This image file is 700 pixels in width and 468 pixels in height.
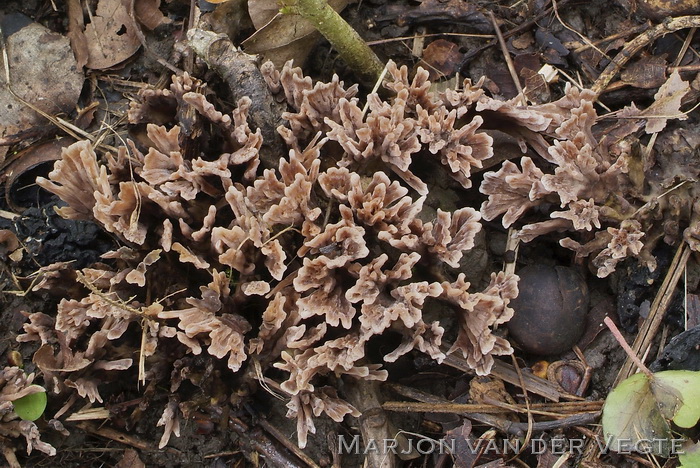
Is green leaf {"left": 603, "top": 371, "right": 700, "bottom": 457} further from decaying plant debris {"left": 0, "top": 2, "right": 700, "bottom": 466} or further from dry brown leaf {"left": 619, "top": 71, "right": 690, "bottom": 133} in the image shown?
dry brown leaf {"left": 619, "top": 71, "right": 690, "bottom": 133}

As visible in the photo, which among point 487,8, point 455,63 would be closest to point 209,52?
point 455,63

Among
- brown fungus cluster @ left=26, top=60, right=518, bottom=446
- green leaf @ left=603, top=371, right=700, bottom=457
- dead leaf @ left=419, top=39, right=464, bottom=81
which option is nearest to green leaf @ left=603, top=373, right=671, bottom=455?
green leaf @ left=603, top=371, right=700, bottom=457

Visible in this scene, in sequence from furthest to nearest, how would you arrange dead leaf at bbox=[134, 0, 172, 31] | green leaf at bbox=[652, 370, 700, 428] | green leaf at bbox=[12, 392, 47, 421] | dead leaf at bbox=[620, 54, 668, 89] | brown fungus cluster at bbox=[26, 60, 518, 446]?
dead leaf at bbox=[134, 0, 172, 31] < dead leaf at bbox=[620, 54, 668, 89] < green leaf at bbox=[12, 392, 47, 421] < brown fungus cluster at bbox=[26, 60, 518, 446] < green leaf at bbox=[652, 370, 700, 428]

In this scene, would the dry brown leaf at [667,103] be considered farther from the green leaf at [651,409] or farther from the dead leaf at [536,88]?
the green leaf at [651,409]

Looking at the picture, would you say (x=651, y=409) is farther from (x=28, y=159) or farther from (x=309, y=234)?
(x=28, y=159)

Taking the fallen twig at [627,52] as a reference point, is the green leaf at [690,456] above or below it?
below

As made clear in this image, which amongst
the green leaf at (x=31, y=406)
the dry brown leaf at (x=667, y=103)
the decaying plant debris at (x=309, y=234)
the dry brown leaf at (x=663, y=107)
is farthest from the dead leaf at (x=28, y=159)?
the dry brown leaf at (x=667, y=103)
